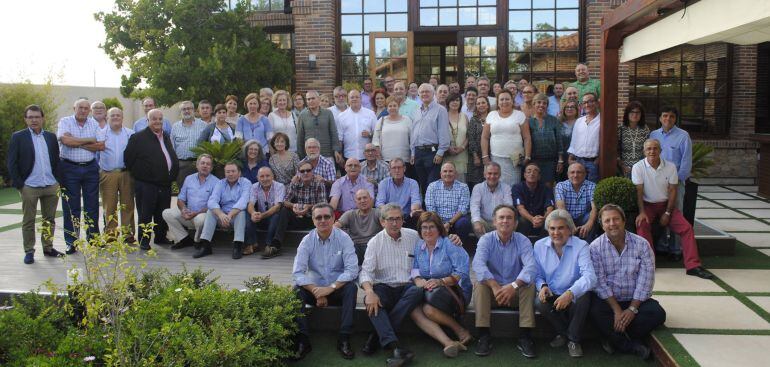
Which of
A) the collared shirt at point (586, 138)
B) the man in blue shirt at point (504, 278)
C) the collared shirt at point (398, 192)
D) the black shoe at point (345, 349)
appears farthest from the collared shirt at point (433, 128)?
the black shoe at point (345, 349)

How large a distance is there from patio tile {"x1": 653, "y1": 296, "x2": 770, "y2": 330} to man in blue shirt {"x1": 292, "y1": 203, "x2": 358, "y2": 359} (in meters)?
2.19

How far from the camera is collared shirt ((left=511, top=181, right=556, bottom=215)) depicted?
20.5 ft

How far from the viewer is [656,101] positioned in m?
12.9

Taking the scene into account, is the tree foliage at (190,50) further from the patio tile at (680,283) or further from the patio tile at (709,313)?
the patio tile at (709,313)

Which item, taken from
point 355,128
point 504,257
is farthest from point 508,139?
point 504,257

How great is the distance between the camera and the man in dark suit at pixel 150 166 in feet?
22.8

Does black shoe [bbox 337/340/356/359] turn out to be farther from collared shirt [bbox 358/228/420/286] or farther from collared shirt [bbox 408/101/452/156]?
A: collared shirt [bbox 408/101/452/156]

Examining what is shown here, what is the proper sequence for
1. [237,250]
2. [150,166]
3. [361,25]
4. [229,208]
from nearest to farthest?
[237,250] < [229,208] < [150,166] < [361,25]

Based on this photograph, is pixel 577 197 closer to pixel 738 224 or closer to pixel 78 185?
pixel 738 224

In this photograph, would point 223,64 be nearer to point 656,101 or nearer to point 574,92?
point 574,92

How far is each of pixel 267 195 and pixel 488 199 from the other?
226 centimetres

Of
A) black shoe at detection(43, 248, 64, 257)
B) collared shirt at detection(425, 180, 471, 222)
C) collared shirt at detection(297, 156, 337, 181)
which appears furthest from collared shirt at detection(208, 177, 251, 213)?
collared shirt at detection(425, 180, 471, 222)

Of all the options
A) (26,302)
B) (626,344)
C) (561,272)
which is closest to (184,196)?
(26,302)

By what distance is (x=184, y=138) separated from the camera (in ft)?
24.9
